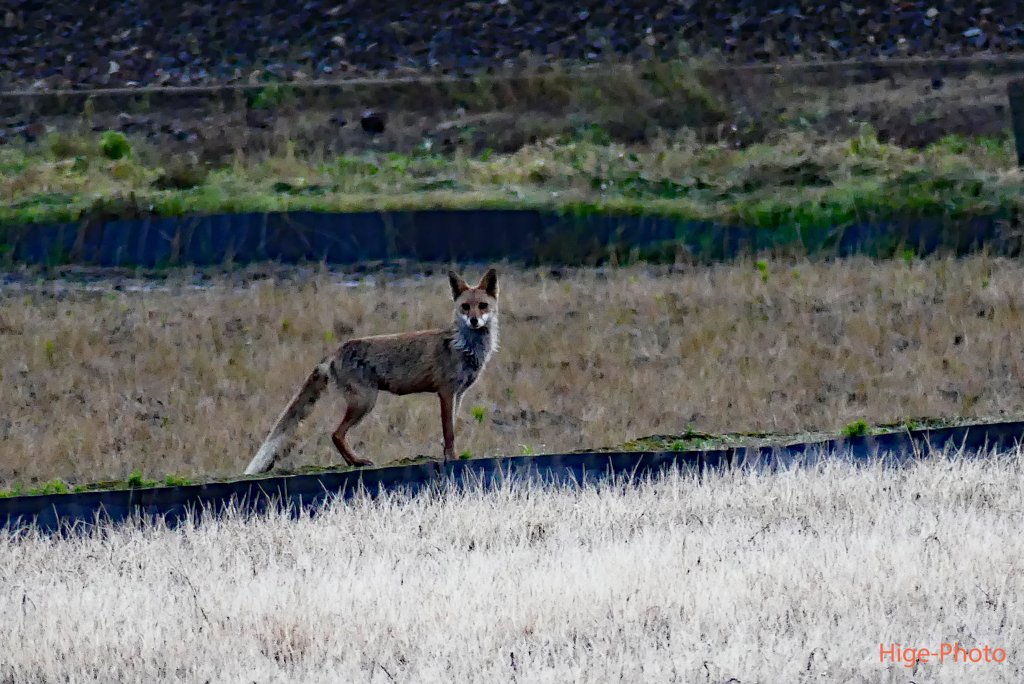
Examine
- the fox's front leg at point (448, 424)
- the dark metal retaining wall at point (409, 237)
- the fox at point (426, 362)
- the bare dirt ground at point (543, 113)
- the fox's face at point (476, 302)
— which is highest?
the fox's face at point (476, 302)

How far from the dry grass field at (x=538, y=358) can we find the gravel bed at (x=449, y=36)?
33.5ft

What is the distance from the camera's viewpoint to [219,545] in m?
6.68

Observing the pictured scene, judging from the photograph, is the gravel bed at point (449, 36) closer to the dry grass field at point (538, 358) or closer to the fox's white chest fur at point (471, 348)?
Result: the dry grass field at point (538, 358)

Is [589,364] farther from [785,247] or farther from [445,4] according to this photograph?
[445,4]

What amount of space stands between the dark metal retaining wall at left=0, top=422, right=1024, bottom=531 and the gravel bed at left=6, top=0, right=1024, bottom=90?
1580 cm

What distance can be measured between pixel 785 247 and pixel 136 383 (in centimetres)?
662

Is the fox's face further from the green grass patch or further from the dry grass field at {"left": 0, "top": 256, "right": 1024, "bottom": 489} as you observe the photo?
the green grass patch

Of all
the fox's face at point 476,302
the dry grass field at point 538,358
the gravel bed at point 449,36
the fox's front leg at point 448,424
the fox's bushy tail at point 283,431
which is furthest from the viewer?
the gravel bed at point 449,36

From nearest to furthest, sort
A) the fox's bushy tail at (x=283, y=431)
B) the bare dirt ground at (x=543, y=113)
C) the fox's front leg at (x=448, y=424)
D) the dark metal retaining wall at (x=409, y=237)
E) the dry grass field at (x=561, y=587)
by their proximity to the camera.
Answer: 1. the dry grass field at (x=561, y=587)
2. the fox's front leg at (x=448, y=424)
3. the fox's bushy tail at (x=283, y=431)
4. the dark metal retaining wall at (x=409, y=237)
5. the bare dirt ground at (x=543, y=113)

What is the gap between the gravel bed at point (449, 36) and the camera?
77.2ft

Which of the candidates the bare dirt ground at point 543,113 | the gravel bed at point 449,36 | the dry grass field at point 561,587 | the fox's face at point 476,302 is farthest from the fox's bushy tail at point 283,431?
the gravel bed at point 449,36

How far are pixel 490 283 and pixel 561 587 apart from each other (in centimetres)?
249

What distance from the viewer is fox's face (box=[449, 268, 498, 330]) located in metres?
7.58

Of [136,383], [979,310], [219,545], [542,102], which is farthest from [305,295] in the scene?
[542,102]
